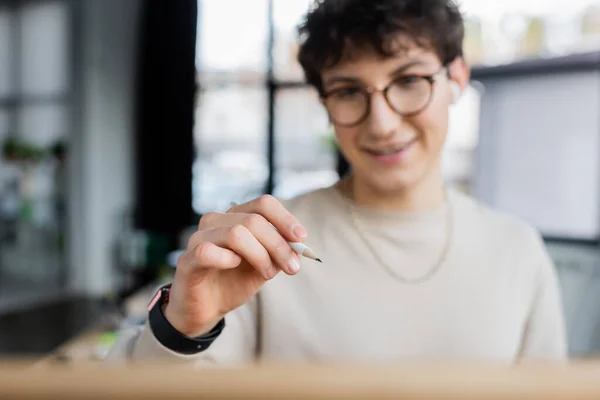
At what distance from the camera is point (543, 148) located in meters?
1.17

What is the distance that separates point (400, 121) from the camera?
0.38 m

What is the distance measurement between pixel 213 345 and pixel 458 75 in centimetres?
27

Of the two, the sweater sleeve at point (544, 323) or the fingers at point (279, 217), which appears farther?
the sweater sleeve at point (544, 323)

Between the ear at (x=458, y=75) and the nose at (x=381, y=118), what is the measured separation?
6 cm

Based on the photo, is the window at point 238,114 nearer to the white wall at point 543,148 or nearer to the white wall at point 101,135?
the white wall at point 101,135

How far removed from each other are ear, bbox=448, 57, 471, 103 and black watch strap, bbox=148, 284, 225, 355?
0.24 meters

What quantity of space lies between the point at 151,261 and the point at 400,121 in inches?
84.2

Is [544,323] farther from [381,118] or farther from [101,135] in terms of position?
[101,135]

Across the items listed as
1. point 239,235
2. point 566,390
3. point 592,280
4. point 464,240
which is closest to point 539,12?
point 592,280

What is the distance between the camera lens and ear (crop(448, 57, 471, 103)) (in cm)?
40

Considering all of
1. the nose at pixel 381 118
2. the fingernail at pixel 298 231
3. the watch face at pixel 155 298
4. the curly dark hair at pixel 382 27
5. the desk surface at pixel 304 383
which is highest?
the curly dark hair at pixel 382 27

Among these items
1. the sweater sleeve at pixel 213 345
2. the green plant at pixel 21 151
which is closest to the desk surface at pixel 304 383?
the sweater sleeve at pixel 213 345

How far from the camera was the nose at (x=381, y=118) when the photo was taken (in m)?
0.37

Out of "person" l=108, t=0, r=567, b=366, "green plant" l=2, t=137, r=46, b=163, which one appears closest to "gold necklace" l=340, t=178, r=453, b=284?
"person" l=108, t=0, r=567, b=366
